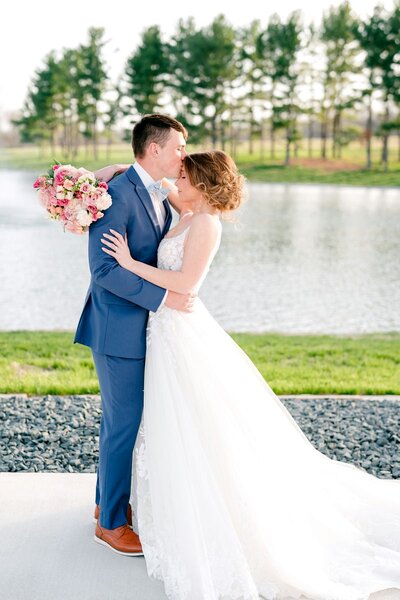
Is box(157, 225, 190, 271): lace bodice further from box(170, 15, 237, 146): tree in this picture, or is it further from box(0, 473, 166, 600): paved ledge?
box(170, 15, 237, 146): tree

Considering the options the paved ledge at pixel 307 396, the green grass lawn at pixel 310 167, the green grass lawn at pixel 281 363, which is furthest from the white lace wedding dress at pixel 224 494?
the green grass lawn at pixel 310 167

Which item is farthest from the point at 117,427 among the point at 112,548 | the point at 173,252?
the point at 173,252

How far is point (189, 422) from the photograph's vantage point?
11.5 feet

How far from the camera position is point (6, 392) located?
6.90 m

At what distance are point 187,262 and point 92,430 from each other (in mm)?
2552

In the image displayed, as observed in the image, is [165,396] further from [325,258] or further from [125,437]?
[325,258]

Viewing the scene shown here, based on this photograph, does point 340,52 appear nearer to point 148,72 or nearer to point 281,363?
point 148,72

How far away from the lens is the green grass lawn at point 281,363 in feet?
23.3

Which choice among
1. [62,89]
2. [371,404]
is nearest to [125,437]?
[371,404]

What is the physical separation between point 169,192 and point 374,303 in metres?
11.5

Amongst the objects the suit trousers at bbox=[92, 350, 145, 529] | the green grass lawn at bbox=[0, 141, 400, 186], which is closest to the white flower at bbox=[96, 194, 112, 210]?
the suit trousers at bbox=[92, 350, 145, 529]

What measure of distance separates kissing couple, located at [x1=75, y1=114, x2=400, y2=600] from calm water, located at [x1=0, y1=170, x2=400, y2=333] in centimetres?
476

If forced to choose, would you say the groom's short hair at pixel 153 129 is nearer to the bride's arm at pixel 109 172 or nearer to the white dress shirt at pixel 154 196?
the white dress shirt at pixel 154 196

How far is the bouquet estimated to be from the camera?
344 cm
